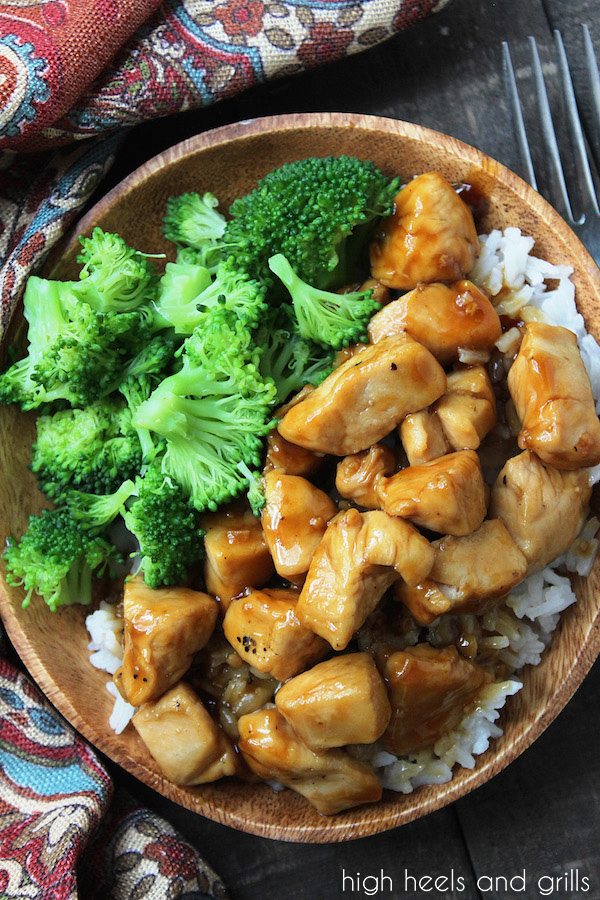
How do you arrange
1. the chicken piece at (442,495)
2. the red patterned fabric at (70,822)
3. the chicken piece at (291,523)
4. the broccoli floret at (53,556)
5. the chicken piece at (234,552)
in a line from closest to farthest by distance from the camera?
1. the chicken piece at (442,495)
2. the chicken piece at (291,523)
3. the chicken piece at (234,552)
4. the broccoli floret at (53,556)
5. the red patterned fabric at (70,822)

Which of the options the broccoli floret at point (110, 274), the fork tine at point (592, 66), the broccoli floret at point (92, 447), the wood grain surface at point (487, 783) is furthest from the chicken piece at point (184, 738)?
the fork tine at point (592, 66)

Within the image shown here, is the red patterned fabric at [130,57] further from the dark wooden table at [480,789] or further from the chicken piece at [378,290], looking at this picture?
the chicken piece at [378,290]

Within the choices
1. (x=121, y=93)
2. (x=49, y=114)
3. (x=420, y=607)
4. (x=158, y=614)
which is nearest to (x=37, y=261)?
(x=49, y=114)

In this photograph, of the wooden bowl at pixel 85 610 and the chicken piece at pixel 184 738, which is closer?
the chicken piece at pixel 184 738

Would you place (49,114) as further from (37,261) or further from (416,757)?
(416,757)

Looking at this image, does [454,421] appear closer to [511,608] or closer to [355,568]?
[355,568]

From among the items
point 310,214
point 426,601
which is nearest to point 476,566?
point 426,601
